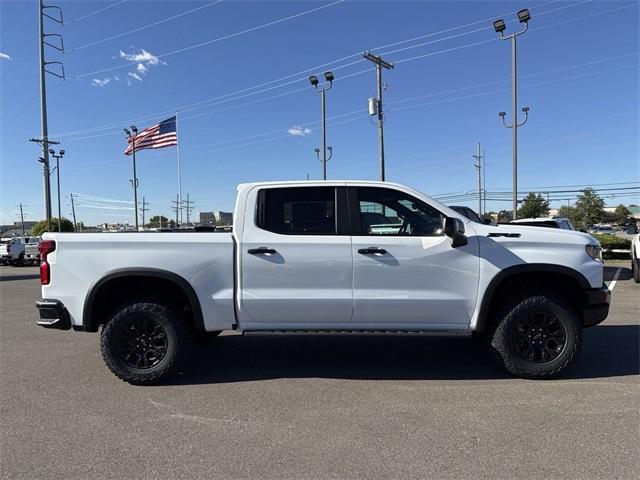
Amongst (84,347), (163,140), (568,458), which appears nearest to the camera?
(568,458)

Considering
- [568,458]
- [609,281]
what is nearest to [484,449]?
[568,458]

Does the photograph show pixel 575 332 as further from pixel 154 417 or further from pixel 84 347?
pixel 84 347

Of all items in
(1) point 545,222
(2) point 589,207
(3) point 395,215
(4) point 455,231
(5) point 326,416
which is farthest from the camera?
(2) point 589,207

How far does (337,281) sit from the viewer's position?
4730 mm

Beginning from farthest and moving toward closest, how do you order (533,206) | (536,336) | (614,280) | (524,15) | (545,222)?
(533,206), (524,15), (614,280), (545,222), (536,336)

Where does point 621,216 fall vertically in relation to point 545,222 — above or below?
above

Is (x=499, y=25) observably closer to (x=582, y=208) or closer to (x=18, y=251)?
(x=18, y=251)

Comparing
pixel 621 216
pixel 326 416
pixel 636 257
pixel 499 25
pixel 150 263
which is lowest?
pixel 326 416

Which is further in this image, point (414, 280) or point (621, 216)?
point (621, 216)

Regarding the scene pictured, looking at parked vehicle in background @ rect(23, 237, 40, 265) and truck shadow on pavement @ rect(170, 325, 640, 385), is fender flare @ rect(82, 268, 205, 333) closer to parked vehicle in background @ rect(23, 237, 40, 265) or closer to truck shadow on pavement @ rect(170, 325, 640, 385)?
truck shadow on pavement @ rect(170, 325, 640, 385)

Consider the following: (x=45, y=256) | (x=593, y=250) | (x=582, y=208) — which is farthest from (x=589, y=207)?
(x=45, y=256)

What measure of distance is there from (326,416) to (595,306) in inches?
112

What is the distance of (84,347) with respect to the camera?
6.44m

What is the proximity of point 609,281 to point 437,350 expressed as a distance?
9161 millimetres
